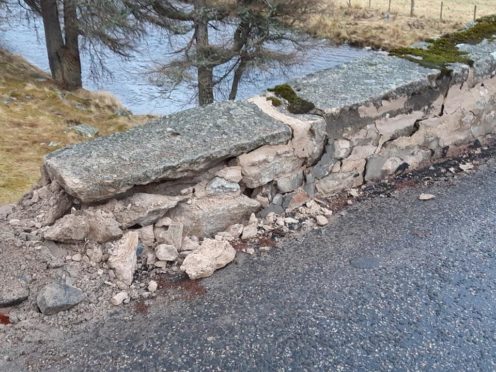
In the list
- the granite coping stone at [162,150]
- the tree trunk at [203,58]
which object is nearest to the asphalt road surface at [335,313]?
the granite coping stone at [162,150]

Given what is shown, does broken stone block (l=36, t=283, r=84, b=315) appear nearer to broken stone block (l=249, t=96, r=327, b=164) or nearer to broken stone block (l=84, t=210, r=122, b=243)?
broken stone block (l=84, t=210, r=122, b=243)

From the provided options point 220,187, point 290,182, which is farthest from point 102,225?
point 290,182

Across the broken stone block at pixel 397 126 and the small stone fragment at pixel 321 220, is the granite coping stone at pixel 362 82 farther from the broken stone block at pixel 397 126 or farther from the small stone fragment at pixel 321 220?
the small stone fragment at pixel 321 220

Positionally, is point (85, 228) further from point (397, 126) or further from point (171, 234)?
point (397, 126)

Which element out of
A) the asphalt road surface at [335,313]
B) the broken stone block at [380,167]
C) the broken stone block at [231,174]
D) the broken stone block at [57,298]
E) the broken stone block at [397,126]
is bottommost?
the asphalt road surface at [335,313]

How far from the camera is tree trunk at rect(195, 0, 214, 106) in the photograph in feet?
45.4

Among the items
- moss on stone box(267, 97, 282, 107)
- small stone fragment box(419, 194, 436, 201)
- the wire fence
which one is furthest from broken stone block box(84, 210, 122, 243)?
the wire fence

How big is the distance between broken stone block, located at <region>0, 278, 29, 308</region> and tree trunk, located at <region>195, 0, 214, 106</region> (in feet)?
37.7

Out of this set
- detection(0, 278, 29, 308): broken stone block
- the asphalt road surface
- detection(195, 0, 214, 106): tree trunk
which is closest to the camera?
the asphalt road surface

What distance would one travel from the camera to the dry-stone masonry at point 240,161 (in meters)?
3.00

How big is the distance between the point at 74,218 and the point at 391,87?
94.4 inches

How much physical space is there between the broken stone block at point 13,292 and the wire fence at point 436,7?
3285 cm

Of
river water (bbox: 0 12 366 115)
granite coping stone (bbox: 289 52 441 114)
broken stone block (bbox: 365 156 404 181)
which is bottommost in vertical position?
river water (bbox: 0 12 366 115)

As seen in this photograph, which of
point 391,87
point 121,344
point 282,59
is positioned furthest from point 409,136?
point 282,59
